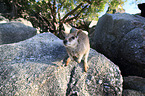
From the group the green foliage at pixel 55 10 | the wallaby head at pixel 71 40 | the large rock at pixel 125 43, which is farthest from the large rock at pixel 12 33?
the large rock at pixel 125 43

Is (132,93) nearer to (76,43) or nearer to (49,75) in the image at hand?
(76,43)

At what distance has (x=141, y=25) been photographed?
175 inches

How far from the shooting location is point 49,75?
288 centimetres

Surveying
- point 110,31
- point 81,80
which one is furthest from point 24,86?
point 110,31

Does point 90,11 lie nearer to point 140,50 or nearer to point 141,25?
point 141,25

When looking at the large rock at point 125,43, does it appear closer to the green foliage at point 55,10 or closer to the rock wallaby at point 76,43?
the rock wallaby at point 76,43

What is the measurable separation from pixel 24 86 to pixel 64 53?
6.44 ft

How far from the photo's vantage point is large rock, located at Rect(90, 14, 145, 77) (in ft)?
13.0

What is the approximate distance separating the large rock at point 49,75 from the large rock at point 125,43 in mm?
1291

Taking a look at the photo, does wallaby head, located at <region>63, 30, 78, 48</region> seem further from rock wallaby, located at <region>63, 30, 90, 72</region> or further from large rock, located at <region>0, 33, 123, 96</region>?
large rock, located at <region>0, 33, 123, 96</region>

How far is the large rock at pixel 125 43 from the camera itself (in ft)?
13.0

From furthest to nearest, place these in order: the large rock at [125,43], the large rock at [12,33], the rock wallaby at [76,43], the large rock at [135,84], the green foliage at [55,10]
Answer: the green foliage at [55,10] → the large rock at [12,33] → the large rock at [125,43] → the large rock at [135,84] → the rock wallaby at [76,43]

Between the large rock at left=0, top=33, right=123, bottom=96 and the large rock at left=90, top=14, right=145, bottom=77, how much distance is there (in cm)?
129

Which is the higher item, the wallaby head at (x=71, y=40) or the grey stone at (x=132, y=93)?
the wallaby head at (x=71, y=40)
